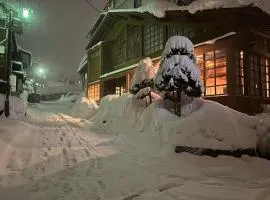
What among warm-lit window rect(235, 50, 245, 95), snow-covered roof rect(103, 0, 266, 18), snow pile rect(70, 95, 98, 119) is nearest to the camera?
snow-covered roof rect(103, 0, 266, 18)

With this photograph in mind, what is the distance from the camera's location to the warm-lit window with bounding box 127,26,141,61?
23.5m

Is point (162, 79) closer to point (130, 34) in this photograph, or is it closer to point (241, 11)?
point (241, 11)

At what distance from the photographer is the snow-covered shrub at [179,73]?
33.5 ft

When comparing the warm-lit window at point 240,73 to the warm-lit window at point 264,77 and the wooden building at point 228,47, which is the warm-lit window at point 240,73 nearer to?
the wooden building at point 228,47

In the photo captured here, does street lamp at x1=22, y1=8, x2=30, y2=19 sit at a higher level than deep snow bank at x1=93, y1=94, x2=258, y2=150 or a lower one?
higher

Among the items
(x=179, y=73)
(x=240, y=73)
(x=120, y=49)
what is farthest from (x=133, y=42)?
(x=179, y=73)

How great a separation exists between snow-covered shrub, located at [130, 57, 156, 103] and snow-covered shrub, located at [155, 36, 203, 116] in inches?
123

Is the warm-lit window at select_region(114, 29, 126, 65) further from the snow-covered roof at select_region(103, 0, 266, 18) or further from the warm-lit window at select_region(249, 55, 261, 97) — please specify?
the warm-lit window at select_region(249, 55, 261, 97)

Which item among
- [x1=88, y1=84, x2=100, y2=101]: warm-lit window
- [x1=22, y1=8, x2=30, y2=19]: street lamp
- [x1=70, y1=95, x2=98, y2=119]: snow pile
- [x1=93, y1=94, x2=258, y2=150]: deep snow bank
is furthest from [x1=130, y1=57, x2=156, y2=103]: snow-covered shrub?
[x1=88, y1=84, x2=100, y2=101]: warm-lit window

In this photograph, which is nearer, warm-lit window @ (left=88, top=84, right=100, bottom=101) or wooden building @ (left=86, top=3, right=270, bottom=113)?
wooden building @ (left=86, top=3, right=270, bottom=113)

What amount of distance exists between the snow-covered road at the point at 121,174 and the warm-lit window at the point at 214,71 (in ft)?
24.7

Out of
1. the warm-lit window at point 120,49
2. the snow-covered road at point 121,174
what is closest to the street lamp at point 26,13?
the warm-lit window at point 120,49

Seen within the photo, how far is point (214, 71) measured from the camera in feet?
50.4

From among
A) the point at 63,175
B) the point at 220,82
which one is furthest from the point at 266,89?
the point at 63,175
